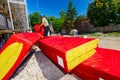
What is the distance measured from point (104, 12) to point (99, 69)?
27.3 meters

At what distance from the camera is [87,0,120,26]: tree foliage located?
2622 cm

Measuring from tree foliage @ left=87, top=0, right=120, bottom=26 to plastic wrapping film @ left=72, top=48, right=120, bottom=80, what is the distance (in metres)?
25.7

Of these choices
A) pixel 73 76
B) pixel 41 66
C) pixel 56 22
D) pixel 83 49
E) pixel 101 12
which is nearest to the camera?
pixel 83 49

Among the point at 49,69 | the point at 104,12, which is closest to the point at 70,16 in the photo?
the point at 104,12

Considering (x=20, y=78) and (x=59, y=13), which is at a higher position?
(x=59, y=13)

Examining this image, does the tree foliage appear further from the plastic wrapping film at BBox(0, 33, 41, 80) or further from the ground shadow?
the plastic wrapping film at BBox(0, 33, 41, 80)

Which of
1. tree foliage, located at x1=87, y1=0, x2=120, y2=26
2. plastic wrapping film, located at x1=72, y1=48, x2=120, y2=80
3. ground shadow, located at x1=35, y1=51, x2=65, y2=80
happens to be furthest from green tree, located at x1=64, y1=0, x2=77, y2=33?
plastic wrapping film, located at x1=72, y1=48, x2=120, y2=80

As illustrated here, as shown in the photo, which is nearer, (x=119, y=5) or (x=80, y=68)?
(x=80, y=68)

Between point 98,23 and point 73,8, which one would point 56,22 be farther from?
point 98,23

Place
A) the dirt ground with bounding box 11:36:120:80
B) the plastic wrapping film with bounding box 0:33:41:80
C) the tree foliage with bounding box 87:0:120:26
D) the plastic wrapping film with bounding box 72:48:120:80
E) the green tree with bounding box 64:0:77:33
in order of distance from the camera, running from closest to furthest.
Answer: the plastic wrapping film with bounding box 72:48:120:80 < the plastic wrapping film with bounding box 0:33:41:80 < the dirt ground with bounding box 11:36:120:80 < the tree foliage with bounding box 87:0:120:26 < the green tree with bounding box 64:0:77:33

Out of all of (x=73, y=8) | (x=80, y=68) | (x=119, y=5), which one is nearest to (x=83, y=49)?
(x=80, y=68)

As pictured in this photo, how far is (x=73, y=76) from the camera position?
2.41 meters

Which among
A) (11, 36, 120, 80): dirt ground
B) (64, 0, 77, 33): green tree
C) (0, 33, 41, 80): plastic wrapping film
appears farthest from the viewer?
(64, 0, 77, 33): green tree

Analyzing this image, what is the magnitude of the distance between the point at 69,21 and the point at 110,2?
1329cm
